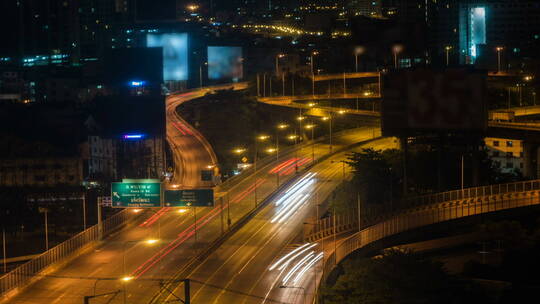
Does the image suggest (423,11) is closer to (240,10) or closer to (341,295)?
(240,10)

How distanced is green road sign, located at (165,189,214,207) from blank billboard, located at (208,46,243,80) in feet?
172

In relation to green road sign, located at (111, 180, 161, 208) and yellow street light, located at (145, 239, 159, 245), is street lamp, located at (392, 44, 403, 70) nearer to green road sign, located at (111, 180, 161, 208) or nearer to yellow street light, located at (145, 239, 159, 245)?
yellow street light, located at (145, 239, 159, 245)

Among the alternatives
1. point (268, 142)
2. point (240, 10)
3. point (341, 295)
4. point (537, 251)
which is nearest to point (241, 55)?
point (268, 142)

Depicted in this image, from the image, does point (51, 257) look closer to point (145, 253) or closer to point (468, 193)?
point (145, 253)

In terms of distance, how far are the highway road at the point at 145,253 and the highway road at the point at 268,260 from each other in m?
1.15

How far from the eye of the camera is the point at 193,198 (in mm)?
34969

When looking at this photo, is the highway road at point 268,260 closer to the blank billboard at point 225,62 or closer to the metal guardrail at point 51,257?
the metal guardrail at point 51,257

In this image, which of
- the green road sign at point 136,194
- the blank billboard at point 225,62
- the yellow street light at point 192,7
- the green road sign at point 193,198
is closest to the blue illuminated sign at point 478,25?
the blank billboard at point 225,62

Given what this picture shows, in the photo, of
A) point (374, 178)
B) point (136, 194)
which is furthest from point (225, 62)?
point (136, 194)

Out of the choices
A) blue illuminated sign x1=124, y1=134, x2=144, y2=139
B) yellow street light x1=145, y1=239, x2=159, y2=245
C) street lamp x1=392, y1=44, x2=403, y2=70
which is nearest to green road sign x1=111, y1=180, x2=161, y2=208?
yellow street light x1=145, y1=239, x2=159, y2=245

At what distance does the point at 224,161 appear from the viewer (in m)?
61.4

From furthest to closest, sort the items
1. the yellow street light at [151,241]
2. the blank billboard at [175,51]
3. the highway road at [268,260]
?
1. the blank billboard at [175,51]
2. the yellow street light at [151,241]
3. the highway road at [268,260]

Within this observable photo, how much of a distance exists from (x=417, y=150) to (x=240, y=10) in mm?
83235

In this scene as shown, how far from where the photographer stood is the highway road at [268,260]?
27.9 meters
